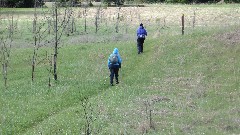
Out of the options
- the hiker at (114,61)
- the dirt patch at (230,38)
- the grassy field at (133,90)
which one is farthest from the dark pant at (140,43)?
the hiker at (114,61)

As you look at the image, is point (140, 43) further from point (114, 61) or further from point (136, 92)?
point (136, 92)

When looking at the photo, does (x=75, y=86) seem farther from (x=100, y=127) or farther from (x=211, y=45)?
(x=211, y=45)

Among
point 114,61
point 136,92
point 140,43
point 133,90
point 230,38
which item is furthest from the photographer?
point 140,43

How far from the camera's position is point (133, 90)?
2150 cm

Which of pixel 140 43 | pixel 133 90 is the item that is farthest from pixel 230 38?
pixel 133 90

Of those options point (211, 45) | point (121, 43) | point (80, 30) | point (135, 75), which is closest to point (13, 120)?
point (135, 75)

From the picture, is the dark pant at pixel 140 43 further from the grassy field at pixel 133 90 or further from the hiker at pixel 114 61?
the hiker at pixel 114 61

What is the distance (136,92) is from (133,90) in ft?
1.47

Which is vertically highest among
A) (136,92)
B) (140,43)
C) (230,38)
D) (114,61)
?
(230,38)

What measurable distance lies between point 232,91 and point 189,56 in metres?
9.06

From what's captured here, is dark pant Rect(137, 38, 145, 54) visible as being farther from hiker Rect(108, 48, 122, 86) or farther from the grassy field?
hiker Rect(108, 48, 122, 86)

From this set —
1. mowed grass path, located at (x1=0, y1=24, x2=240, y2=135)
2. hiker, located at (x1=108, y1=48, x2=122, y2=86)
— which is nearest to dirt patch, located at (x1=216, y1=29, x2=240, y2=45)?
mowed grass path, located at (x1=0, y1=24, x2=240, y2=135)

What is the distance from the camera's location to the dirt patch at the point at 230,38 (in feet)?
99.4

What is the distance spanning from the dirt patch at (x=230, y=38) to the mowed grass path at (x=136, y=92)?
334 mm
